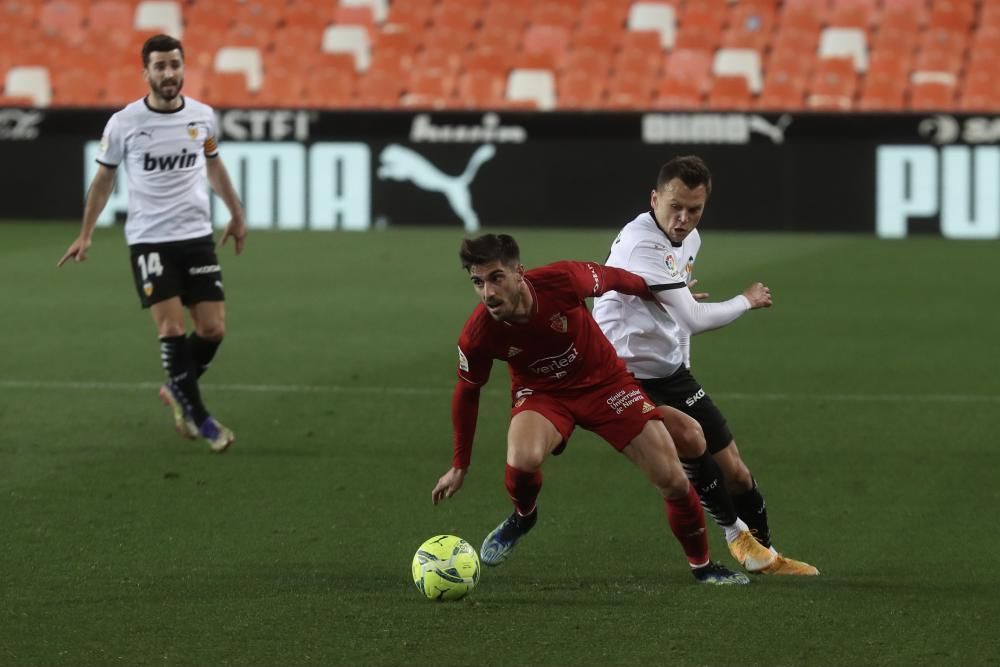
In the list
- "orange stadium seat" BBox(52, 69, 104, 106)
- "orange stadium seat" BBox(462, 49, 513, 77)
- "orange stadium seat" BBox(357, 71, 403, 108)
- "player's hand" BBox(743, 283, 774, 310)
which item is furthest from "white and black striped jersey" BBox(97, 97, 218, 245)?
"orange stadium seat" BBox(52, 69, 104, 106)

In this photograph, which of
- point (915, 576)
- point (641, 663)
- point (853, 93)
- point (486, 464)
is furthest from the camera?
point (853, 93)

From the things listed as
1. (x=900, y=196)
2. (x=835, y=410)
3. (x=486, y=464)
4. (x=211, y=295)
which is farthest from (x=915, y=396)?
Answer: (x=900, y=196)

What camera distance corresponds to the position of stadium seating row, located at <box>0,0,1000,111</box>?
21.2 metres

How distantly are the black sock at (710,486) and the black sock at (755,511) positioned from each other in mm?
69

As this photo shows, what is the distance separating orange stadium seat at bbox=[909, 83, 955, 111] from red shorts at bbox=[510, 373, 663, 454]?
16055mm

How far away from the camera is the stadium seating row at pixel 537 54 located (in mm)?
21250

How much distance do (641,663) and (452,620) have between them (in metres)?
0.71

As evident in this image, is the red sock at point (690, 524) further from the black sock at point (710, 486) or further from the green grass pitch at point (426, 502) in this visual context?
the black sock at point (710, 486)

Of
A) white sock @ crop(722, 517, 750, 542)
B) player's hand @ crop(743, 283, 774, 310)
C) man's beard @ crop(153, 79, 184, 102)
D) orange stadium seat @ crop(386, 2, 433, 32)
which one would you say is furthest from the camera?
orange stadium seat @ crop(386, 2, 433, 32)

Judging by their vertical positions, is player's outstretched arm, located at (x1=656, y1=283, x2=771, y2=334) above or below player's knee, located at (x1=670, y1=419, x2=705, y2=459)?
above

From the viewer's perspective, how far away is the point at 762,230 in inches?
735

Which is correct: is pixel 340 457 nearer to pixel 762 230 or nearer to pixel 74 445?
pixel 74 445

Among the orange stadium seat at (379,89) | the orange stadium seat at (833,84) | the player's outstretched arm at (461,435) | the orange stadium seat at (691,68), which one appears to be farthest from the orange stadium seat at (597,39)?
the player's outstretched arm at (461,435)

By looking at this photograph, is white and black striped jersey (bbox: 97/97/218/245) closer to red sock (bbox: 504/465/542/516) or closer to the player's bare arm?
the player's bare arm
